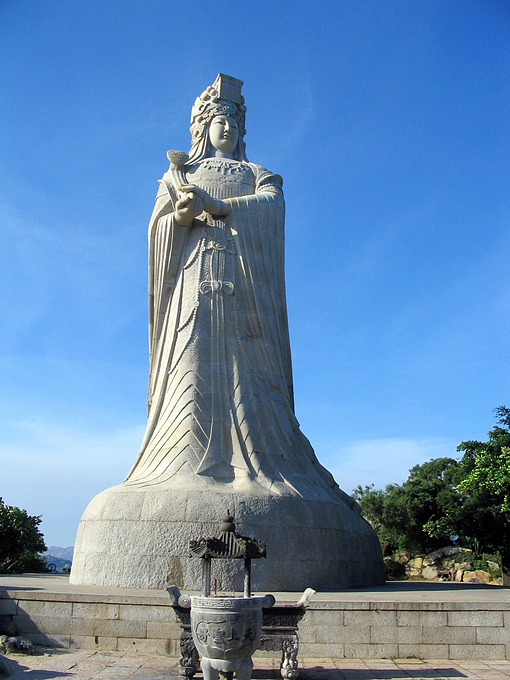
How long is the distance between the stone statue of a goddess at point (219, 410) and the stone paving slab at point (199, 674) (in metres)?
1.78

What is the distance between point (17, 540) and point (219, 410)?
922cm

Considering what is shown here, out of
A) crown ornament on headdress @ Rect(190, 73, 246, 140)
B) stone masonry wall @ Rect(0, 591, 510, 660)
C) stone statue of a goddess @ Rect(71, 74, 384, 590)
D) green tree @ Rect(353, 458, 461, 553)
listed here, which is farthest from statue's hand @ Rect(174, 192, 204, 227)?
green tree @ Rect(353, 458, 461, 553)

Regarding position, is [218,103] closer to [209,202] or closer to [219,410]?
[209,202]

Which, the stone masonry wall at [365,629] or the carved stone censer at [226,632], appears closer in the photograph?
the carved stone censer at [226,632]

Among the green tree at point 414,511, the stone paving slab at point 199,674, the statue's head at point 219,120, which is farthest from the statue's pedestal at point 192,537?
the green tree at point 414,511

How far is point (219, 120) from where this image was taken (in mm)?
12391

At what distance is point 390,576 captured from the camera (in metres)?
20.5

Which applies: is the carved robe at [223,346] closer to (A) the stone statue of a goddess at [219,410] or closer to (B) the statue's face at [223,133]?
(A) the stone statue of a goddess at [219,410]

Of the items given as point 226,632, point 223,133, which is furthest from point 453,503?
point 226,632

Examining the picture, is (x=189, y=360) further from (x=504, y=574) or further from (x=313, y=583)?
(x=504, y=574)

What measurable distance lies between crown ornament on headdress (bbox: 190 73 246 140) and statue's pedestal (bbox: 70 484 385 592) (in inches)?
288

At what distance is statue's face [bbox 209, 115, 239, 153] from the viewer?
12.3 m

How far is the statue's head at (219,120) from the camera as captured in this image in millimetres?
12305

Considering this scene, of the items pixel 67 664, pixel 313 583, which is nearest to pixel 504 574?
pixel 313 583
